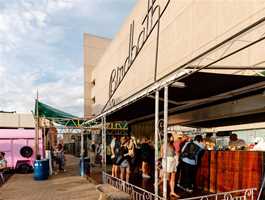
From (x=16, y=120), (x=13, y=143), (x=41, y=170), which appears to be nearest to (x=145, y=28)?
(x=41, y=170)

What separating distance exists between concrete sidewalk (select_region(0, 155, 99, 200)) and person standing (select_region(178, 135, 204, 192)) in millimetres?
3514

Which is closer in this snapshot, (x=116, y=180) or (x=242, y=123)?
(x=116, y=180)

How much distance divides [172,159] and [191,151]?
0.65m

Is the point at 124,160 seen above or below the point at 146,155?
below

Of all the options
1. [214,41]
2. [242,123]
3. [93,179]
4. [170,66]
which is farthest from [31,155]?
[214,41]

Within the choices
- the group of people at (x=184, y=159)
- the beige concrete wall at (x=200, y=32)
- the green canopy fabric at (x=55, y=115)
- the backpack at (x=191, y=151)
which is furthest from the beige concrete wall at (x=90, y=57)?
the backpack at (x=191, y=151)

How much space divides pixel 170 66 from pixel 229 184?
6376 mm

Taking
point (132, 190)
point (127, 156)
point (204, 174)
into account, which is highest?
point (127, 156)

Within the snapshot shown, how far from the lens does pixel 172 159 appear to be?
25.0 feet

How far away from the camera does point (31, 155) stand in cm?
1945

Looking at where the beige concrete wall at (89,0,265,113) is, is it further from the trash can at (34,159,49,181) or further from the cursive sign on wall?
the trash can at (34,159,49,181)

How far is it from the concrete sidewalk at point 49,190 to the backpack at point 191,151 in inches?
158

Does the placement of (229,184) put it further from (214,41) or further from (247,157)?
(214,41)

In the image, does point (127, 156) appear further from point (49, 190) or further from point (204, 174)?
point (49, 190)
